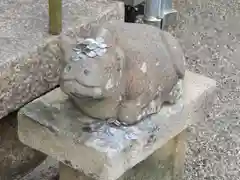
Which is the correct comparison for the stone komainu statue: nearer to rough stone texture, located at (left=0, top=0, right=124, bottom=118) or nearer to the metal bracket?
rough stone texture, located at (left=0, top=0, right=124, bottom=118)

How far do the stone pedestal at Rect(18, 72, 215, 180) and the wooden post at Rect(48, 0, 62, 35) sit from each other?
0.69 feet

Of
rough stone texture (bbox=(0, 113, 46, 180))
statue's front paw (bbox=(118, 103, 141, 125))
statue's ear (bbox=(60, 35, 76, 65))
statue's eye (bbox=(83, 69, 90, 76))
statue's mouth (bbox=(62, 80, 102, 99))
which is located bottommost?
rough stone texture (bbox=(0, 113, 46, 180))

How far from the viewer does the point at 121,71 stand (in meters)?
1.02

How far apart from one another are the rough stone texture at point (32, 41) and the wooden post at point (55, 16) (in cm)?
2

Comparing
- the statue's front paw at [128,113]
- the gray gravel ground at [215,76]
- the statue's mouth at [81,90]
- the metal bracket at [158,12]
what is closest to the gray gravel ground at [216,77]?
the gray gravel ground at [215,76]

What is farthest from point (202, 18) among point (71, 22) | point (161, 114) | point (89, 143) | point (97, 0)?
point (89, 143)

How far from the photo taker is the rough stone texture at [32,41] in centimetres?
122

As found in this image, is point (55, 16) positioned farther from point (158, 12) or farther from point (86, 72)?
point (158, 12)

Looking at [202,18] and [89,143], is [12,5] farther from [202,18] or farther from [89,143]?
[202,18]

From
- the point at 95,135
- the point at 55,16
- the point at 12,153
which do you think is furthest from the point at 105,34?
the point at 12,153

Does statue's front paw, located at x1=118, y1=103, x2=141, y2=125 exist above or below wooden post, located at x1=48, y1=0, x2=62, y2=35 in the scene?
below

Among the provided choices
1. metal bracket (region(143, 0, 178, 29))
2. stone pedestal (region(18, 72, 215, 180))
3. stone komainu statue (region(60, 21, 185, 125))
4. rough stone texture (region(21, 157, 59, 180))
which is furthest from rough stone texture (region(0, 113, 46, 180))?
metal bracket (region(143, 0, 178, 29))

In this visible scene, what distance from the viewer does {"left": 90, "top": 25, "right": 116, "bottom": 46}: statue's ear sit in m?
1.00

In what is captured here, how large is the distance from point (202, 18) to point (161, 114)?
1157 mm
